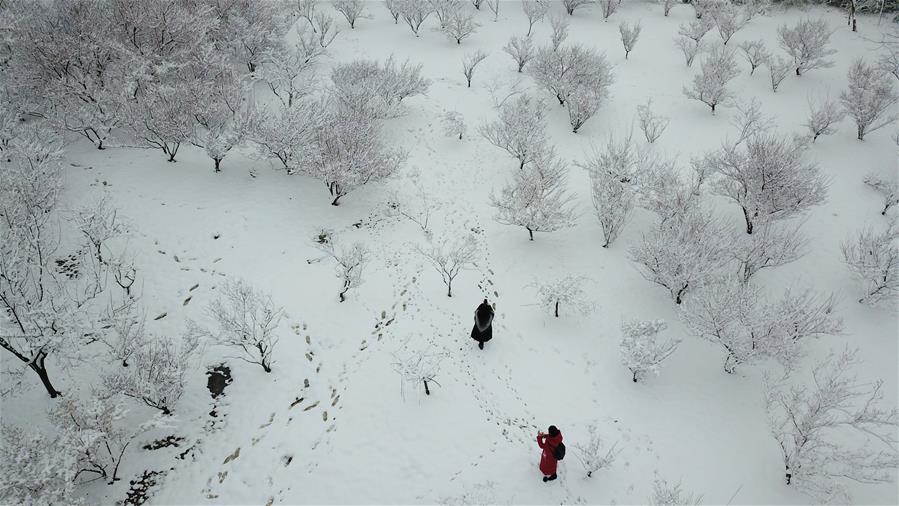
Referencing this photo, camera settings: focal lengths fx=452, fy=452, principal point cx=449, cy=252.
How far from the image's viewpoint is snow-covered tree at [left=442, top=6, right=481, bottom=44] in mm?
22453

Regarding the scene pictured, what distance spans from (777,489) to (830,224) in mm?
9191

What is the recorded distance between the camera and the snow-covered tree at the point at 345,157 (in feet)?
47.0

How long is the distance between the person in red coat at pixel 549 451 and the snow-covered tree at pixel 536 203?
6.51 m

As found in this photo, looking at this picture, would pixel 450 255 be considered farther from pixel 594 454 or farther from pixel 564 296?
pixel 594 454

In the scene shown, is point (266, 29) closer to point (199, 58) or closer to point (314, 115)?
point (199, 58)

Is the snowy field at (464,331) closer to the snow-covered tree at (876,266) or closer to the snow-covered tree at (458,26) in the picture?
the snow-covered tree at (876,266)

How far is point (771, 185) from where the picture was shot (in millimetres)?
13219

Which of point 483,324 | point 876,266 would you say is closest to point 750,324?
point 876,266

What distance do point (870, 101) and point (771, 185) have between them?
23.3ft

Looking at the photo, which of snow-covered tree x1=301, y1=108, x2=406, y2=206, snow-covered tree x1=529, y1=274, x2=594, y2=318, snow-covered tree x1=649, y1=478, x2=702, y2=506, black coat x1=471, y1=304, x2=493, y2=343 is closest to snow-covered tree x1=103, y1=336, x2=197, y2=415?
black coat x1=471, y1=304, x2=493, y2=343

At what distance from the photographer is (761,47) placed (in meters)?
19.7

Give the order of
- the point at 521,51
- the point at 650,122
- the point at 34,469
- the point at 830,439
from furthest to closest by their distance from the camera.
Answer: the point at 521,51
the point at 650,122
the point at 830,439
the point at 34,469

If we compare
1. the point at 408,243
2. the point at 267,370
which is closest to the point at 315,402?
the point at 267,370

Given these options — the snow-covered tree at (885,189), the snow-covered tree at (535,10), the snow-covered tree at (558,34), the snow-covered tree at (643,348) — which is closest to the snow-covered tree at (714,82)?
the snow-covered tree at (885,189)
